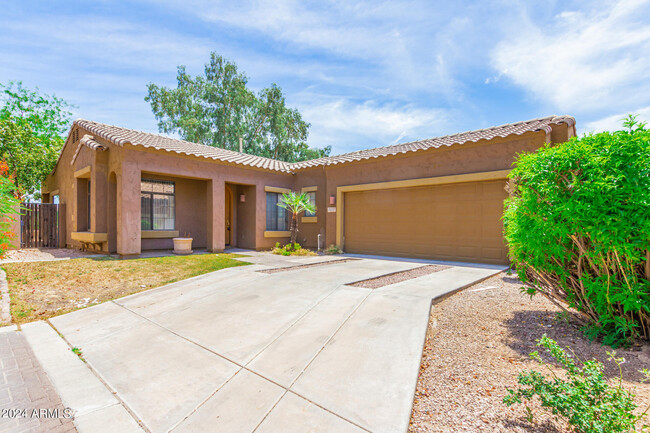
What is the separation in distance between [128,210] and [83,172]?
400 centimetres

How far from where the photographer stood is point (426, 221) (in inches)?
408

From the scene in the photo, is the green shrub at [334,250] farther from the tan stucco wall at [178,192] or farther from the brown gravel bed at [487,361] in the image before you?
the brown gravel bed at [487,361]

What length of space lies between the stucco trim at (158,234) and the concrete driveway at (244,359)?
7.41m

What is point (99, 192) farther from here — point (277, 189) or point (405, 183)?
point (405, 183)

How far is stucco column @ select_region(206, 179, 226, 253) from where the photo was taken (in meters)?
12.0

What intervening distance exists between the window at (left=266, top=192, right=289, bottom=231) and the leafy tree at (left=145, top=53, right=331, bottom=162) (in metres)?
16.2

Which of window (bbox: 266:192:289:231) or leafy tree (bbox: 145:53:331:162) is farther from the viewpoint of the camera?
leafy tree (bbox: 145:53:331:162)

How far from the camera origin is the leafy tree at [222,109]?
27.8 m

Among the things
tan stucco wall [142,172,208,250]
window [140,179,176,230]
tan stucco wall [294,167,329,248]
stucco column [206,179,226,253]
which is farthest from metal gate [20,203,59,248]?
tan stucco wall [294,167,329,248]

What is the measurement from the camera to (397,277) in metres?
6.87

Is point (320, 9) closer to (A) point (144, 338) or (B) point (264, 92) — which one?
(A) point (144, 338)

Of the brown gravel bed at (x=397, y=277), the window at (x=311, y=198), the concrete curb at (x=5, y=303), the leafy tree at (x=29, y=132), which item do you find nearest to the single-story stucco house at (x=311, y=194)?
the window at (x=311, y=198)

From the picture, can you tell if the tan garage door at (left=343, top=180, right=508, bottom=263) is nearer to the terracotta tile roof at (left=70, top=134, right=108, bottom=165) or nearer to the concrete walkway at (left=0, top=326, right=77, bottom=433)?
the terracotta tile roof at (left=70, top=134, right=108, bottom=165)

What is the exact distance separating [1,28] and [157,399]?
15227 mm
